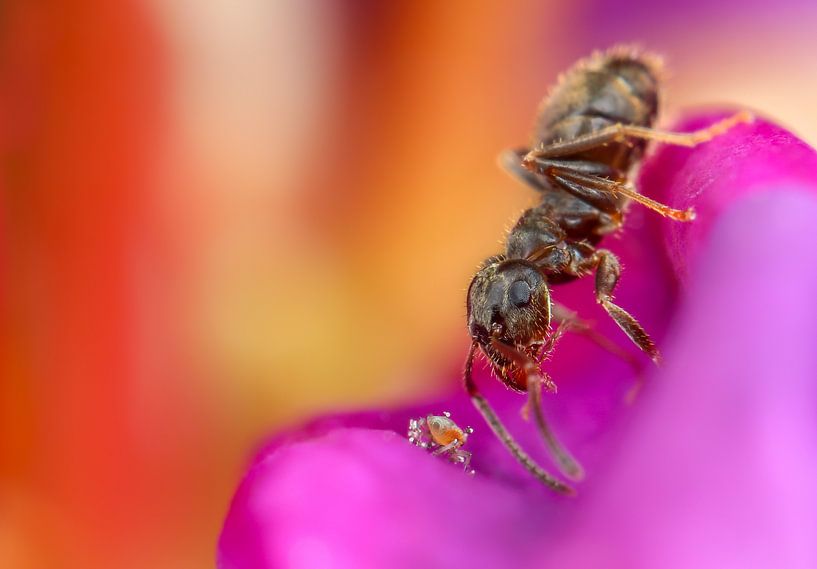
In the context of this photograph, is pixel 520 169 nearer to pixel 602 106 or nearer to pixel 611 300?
pixel 602 106

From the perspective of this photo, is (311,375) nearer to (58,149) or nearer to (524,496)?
(58,149)

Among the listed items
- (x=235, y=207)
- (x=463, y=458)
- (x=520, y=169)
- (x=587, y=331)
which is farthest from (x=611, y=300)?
(x=235, y=207)

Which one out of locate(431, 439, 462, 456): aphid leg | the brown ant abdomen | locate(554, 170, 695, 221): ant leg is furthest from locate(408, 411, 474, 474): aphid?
the brown ant abdomen

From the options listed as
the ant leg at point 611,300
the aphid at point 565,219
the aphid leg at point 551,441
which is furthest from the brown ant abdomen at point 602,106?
the aphid leg at point 551,441

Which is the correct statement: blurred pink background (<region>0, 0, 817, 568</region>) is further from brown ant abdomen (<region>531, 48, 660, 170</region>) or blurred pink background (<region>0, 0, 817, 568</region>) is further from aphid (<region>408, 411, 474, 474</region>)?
aphid (<region>408, 411, 474, 474</region>)

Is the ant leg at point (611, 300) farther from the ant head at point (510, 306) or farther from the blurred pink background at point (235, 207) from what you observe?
the blurred pink background at point (235, 207)

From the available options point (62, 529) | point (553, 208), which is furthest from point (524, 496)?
point (62, 529)
